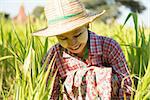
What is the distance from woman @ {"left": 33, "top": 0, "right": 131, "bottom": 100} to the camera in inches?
60.7

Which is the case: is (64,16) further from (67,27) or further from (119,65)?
(119,65)

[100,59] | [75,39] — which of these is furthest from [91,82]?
[75,39]

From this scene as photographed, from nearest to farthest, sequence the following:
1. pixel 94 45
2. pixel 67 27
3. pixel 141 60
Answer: pixel 67 27 → pixel 94 45 → pixel 141 60

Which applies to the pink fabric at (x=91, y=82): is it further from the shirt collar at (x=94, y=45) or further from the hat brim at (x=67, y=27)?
the hat brim at (x=67, y=27)

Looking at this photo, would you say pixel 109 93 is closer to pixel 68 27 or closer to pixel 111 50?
pixel 111 50

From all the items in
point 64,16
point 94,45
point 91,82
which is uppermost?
point 64,16

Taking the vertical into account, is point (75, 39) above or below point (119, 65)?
above

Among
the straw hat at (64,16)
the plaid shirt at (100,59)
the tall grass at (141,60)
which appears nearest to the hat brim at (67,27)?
the straw hat at (64,16)

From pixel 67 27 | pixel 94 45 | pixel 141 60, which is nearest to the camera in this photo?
pixel 67 27

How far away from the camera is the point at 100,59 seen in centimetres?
166

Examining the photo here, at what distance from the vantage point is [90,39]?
1.62m

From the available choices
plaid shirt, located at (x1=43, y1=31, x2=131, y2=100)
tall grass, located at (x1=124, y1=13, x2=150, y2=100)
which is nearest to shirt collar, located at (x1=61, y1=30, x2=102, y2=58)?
plaid shirt, located at (x1=43, y1=31, x2=131, y2=100)

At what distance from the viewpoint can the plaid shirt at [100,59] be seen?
64.3 inches

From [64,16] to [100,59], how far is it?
0.23m
